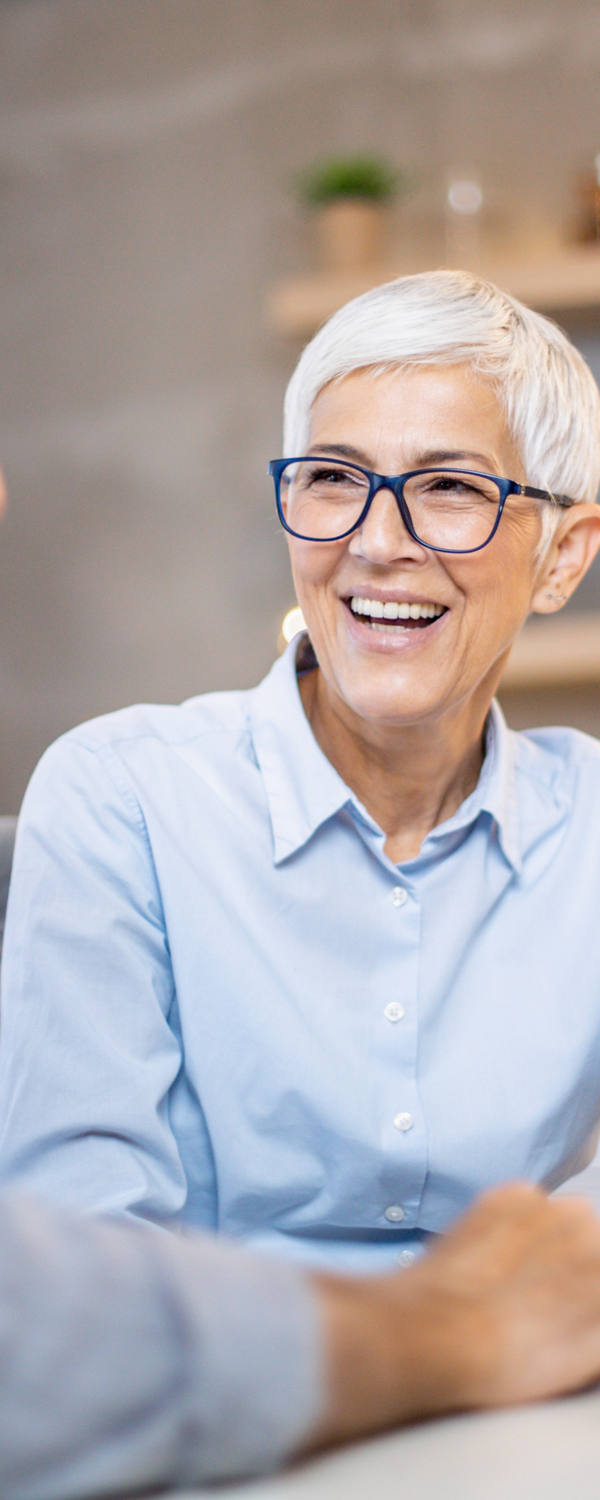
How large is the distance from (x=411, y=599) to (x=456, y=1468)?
2.75 ft

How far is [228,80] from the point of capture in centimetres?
344

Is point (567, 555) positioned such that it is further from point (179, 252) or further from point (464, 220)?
point (179, 252)

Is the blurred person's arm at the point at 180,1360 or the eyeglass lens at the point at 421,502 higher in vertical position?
the eyeglass lens at the point at 421,502

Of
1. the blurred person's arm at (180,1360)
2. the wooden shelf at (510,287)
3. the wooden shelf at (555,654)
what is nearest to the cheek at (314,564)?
the blurred person's arm at (180,1360)

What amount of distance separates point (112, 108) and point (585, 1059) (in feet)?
9.86

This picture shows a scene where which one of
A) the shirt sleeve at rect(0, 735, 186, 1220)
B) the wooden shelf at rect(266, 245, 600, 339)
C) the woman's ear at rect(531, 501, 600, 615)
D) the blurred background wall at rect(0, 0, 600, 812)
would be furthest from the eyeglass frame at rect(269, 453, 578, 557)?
the blurred background wall at rect(0, 0, 600, 812)

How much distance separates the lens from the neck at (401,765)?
1.32m

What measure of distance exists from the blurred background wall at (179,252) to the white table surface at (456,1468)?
292 cm

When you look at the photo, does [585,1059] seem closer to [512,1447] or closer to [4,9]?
[512,1447]

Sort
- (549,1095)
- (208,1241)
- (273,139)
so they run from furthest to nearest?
(273,139), (549,1095), (208,1241)

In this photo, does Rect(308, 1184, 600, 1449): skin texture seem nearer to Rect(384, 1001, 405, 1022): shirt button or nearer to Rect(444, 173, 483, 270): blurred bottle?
Rect(384, 1001, 405, 1022): shirt button

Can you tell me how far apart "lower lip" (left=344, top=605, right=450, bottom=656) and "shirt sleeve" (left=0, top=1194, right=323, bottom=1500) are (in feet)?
2.65

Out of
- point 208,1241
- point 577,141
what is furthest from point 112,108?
point 208,1241

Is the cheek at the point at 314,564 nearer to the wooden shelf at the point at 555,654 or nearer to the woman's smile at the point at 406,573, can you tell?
the woman's smile at the point at 406,573
